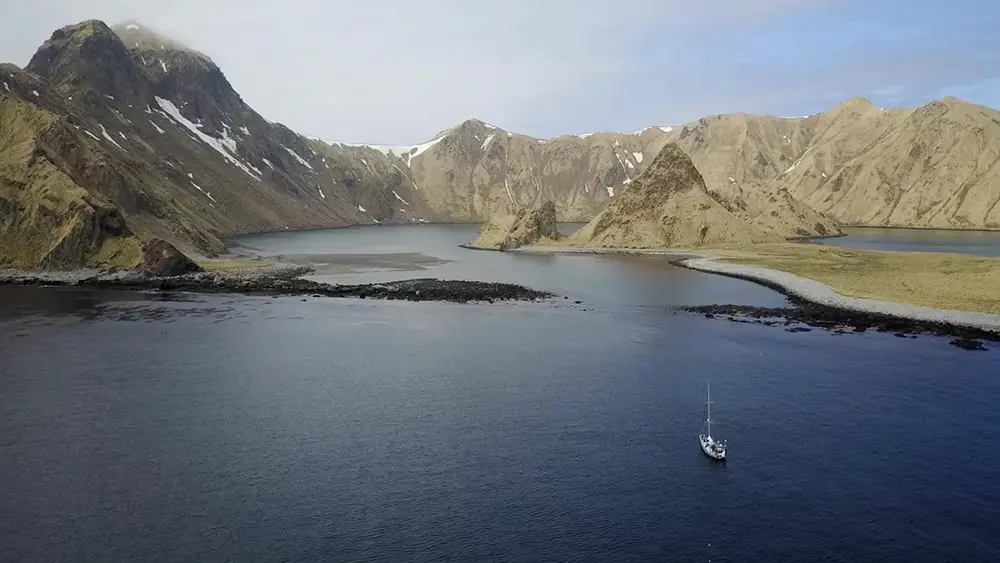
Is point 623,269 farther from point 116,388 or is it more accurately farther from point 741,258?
point 116,388

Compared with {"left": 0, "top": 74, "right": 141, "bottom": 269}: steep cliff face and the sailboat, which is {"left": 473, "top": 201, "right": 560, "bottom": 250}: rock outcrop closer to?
{"left": 0, "top": 74, "right": 141, "bottom": 269}: steep cliff face

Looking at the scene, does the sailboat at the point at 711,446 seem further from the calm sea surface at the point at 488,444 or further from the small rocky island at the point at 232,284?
the small rocky island at the point at 232,284

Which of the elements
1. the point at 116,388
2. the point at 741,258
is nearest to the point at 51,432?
the point at 116,388

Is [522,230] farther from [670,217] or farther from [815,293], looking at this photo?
[815,293]

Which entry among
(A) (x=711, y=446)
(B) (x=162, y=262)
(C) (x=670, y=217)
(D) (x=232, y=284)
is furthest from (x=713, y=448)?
(C) (x=670, y=217)

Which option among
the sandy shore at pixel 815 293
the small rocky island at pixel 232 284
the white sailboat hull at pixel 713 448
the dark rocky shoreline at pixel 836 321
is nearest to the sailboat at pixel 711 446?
the white sailboat hull at pixel 713 448

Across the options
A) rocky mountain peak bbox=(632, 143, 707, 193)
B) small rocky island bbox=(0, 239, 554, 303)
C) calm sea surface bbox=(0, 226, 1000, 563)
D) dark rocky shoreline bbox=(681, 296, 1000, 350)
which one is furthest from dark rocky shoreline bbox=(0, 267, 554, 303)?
rocky mountain peak bbox=(632, 143, 707, 193)
